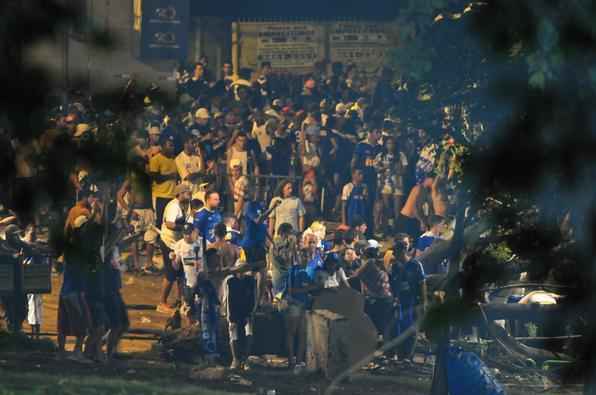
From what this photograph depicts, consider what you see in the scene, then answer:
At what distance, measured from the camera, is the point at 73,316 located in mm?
18328

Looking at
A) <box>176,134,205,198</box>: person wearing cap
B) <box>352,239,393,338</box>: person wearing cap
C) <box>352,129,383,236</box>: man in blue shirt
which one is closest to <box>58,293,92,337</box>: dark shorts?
<box>176,134,205,198</box>: person wearing cap

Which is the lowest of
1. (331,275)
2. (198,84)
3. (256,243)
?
(331,275)

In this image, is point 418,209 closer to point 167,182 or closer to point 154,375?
point 167,182

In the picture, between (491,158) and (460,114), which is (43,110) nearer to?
(491,158)

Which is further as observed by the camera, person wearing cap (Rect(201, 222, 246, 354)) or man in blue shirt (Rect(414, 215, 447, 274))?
man in blue shirt (Rect(414, 215, 447, 274))

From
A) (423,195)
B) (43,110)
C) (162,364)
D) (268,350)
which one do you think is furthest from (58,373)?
(43,110)

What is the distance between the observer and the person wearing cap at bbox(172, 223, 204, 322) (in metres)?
17.9

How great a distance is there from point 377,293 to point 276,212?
144 centimetres

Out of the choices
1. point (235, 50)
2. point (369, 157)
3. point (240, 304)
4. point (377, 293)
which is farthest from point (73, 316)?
point (235, 50)

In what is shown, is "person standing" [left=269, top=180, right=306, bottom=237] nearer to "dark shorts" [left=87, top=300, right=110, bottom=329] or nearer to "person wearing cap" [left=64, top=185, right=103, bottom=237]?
"dark shorts" [left=87, top=300, right=110, bottom=329]

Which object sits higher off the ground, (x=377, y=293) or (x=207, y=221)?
(x=207, y=221)

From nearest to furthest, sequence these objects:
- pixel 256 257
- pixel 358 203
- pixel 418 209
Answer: pixel 256 257 → pixel 418 209 → pixel 358 203

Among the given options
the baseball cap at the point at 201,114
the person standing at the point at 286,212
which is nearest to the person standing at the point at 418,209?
the person standing at the point at 286,212

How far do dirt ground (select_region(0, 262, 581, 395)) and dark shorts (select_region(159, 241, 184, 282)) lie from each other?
8.9 inches
